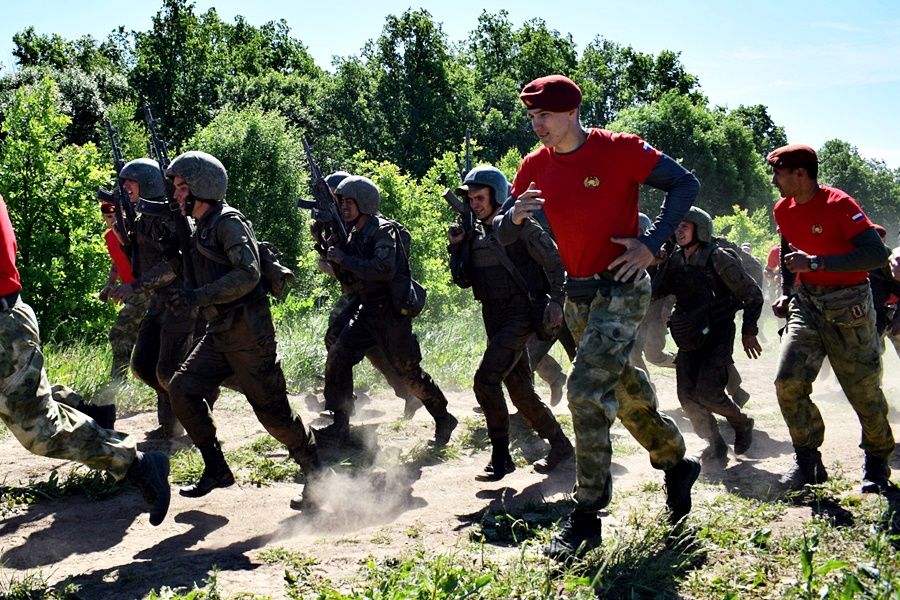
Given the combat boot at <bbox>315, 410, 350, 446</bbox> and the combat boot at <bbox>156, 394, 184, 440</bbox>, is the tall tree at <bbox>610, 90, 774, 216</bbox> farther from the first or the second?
the combat boot at <bbox>156, 394, 184, 440</bbox>

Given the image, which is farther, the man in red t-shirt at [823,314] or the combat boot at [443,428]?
the combat boot at [443,428]

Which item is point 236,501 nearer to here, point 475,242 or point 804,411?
point 475,242

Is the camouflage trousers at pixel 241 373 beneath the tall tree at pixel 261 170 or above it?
beneath

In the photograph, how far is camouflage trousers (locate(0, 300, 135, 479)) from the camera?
15.7ft

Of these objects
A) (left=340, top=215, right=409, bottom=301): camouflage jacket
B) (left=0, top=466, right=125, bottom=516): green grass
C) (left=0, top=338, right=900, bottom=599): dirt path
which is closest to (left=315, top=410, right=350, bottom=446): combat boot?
(left=0, top=338, right=900, bottom=599): dirt path

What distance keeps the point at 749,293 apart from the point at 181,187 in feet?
13.6

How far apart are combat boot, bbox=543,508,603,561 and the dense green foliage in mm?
7330

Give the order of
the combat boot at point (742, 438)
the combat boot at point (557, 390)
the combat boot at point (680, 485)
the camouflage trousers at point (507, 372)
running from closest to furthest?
the combat boot at point (680, 485) → the camouflage trousers at point (507, 372) → the combat boot at point (742, 438) → the combat boot at point (557, 390)

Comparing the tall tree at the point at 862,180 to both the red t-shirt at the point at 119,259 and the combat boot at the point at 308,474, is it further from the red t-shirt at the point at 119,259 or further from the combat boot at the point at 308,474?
the combat boot at the point at 308,474

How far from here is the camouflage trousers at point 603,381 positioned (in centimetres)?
468

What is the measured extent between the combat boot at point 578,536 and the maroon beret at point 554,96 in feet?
6.56

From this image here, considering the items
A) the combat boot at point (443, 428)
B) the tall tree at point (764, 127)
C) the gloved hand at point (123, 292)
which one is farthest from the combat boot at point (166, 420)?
the tall tree at point (764, 127)

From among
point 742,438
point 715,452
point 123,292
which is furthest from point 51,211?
point 742,438

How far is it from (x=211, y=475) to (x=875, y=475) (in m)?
4.13
